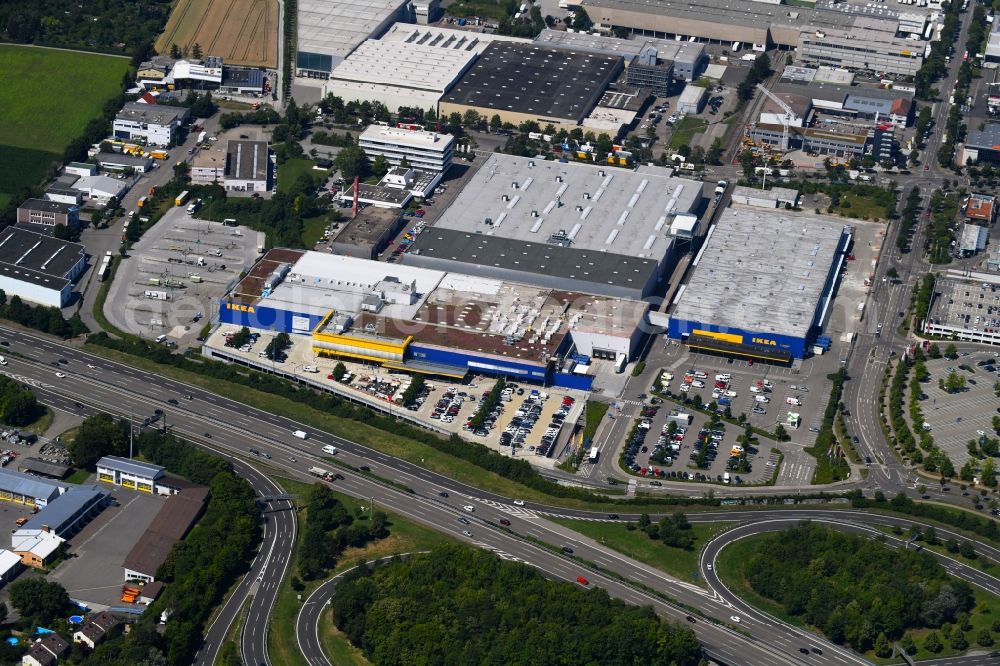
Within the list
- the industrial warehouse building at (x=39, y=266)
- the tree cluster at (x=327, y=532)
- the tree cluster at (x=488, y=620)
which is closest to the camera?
the tree cluster at (x=488, y=620)

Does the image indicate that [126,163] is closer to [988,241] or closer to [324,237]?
[324,237]

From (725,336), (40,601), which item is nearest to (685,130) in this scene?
(725,336)

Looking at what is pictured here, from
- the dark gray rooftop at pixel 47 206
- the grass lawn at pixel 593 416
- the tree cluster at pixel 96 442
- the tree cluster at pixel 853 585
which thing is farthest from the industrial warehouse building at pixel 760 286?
the dark gray rooftop at pixel 47 206

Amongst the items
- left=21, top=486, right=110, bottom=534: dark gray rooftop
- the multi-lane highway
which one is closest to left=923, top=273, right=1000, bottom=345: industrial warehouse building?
the multi-lane highway

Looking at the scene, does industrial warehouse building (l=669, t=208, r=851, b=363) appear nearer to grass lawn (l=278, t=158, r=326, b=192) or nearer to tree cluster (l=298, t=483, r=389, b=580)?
tree cluster (l=298, t=483, r=389, b=580)

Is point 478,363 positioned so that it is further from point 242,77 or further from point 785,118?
point 242,77

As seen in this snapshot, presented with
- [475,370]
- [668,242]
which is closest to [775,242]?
[668,242]

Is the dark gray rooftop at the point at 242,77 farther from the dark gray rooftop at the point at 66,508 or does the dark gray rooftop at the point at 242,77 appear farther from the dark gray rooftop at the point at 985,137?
the dark gray rooftop at the point at 66,508
